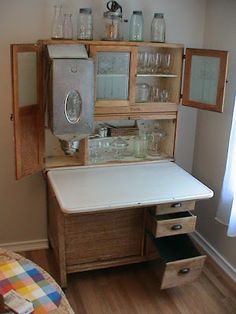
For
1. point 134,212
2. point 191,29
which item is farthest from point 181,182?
point 191,29

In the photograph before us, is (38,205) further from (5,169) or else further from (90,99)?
(90,99)

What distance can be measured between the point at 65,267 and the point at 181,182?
0.90 m

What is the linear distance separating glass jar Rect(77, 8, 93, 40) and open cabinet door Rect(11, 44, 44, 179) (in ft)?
1.16

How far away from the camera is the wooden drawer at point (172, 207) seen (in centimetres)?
235

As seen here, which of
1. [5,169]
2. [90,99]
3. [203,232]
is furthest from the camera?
[203,232]

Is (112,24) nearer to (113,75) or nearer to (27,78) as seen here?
(113,75)

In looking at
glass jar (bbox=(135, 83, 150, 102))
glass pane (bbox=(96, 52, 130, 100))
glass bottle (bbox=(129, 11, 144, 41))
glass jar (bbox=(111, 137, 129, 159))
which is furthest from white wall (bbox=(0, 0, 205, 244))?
glass jar (bbox=(111, 137, 129, 159))

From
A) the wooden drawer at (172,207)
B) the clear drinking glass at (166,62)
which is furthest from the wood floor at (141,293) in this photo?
the clear drinking glass at (166,62)

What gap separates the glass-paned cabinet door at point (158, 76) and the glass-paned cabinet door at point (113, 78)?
10cm

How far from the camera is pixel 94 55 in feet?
7.87

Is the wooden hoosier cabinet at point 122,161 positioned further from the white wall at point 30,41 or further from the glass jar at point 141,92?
the white wall at point 30,41

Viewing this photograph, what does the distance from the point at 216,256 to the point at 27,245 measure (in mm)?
1394

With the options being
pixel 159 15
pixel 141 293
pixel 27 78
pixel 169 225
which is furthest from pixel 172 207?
pixel 159 15

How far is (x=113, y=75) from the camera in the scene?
2.54 m
